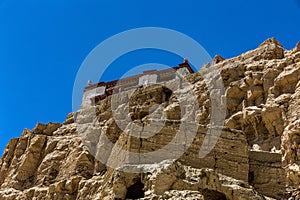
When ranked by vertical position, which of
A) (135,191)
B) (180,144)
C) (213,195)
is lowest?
(135,191)

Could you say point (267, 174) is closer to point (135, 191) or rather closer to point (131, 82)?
point (135, 191)

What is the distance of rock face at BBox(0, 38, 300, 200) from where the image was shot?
691 inches

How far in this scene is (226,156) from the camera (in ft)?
66.4

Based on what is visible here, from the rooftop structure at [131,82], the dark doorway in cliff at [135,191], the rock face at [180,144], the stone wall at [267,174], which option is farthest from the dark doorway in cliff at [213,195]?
the rooftop structure at [131,82]

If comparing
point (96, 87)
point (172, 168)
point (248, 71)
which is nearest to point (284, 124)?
point (248, 71)

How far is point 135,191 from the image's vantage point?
17.6 metres

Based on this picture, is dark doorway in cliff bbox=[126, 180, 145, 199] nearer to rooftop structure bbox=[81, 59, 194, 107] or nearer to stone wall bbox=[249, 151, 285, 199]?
stone wall bbox=[249, 151, 285, 199]

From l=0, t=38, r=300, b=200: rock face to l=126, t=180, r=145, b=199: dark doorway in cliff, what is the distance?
0.10 feet

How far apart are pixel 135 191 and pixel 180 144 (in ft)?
9.88

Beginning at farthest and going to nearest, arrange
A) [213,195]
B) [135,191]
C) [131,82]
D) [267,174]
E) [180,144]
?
[131,82] < [267,174] < [180,144] < [135,191] < [213,195]

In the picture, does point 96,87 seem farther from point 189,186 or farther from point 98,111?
point 189,186

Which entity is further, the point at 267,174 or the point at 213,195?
the point at 267,174

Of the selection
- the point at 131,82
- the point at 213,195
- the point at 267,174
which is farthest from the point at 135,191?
the point at 131,82

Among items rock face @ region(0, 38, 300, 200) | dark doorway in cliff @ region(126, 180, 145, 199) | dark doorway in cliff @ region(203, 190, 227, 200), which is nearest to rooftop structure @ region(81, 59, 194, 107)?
rock face @ region(0, 38, 300, 200)
